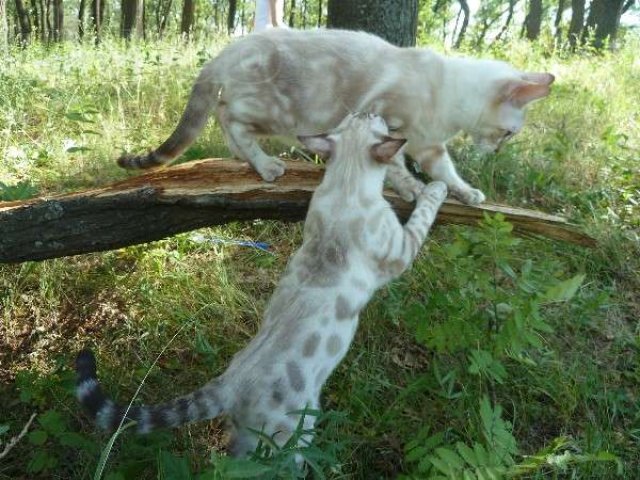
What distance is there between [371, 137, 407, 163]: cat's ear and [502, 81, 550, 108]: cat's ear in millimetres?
974

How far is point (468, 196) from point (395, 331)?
84cm

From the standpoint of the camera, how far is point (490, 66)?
3342 mm

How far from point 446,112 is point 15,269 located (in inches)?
107

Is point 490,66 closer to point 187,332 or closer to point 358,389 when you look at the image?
point 358,389

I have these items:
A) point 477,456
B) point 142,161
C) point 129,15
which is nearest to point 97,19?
point 129,15

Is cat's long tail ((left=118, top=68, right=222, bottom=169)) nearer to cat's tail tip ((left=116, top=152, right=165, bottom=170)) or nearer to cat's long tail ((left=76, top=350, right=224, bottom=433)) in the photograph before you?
cat's tail tip ((left=116, top=152, right=165, bottom=170))

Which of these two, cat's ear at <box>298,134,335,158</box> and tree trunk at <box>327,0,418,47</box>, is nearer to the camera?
cat's ear at <box>298,134,335,158</box>

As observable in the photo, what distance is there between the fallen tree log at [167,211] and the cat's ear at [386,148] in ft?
1.33

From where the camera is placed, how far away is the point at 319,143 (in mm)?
2662

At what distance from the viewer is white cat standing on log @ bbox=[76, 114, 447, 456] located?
195 cm

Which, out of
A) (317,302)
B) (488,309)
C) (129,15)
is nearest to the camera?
(317,302)

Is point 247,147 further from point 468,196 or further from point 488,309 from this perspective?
point 488,309

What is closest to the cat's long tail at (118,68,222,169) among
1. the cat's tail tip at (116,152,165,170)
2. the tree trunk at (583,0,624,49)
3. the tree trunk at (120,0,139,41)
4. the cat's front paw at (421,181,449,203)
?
the cat's tail tip at (116,152,165,170)

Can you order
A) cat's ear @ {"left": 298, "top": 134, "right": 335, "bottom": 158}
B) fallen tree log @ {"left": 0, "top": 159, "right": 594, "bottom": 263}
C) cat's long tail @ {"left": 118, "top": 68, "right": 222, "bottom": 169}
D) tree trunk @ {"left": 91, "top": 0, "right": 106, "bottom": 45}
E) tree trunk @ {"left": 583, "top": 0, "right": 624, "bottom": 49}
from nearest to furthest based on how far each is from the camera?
1. fallen tree log @ {"left": 0, "top": 159, "right": 594, "bottom": 263}
2. cat's ear @ {"left": 298, "top": 134, "right": 335, "bottom": 158}
3. cat's long tail @ {"left": 118, "top": 68, "right": 222, "bottom": 169}
4. tree trunk @ {"left": 91, "top": 0, "right": 106, "bottom": 45}
5. tree trunk @ {"left": 583, "top": 0, "right": 624, "bottom": 49}
